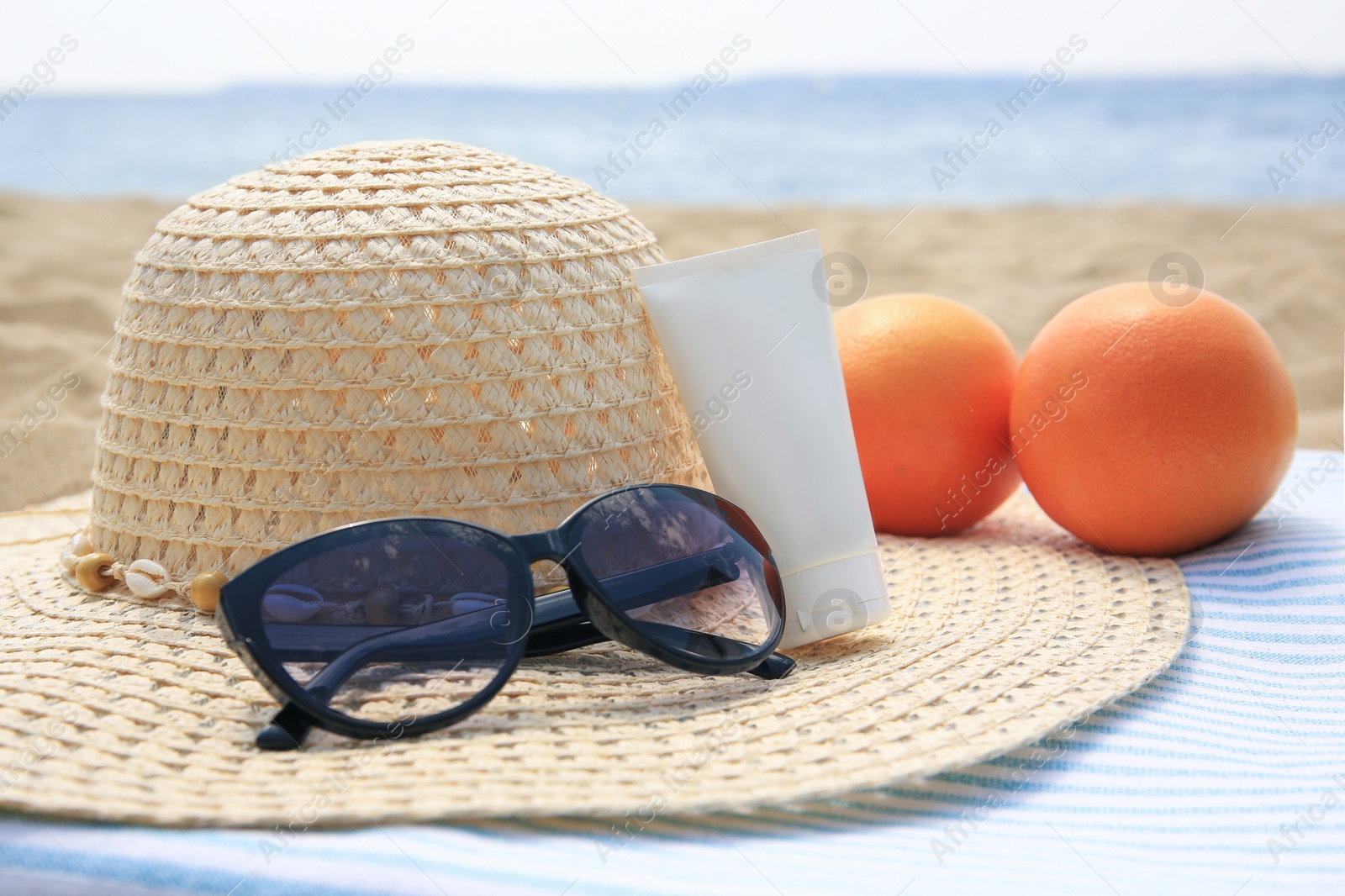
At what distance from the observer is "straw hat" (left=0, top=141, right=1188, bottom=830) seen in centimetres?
52

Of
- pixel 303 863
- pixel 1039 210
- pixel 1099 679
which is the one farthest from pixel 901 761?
pixel 1039 210

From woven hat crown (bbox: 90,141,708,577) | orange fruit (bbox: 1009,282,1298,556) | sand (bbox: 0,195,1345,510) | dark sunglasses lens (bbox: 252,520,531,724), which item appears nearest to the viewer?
dark sunglasses lens (bbox: 252,520,531,724)

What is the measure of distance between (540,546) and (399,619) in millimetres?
90

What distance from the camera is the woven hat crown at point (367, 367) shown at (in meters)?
0.66

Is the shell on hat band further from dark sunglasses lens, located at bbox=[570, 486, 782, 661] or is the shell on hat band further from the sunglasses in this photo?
dark sunglasses lens, located at bbox=[570, 486, 782, 661]

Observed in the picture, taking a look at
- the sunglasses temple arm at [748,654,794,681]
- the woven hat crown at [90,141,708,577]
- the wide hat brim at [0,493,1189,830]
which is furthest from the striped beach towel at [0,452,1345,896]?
the woven hat crown at [90,141,708,577]

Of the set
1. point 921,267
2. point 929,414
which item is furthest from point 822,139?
point 929,414

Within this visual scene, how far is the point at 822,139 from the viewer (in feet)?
20.7

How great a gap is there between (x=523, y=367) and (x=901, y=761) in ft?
1.12

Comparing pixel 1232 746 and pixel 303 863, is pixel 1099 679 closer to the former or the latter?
pixel 1232 746

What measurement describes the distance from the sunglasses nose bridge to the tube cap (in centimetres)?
17

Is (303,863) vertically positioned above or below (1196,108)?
below

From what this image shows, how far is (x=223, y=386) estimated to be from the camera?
0.68 metres

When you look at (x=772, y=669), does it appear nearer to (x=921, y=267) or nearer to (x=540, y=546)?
(x=540, y=546)
